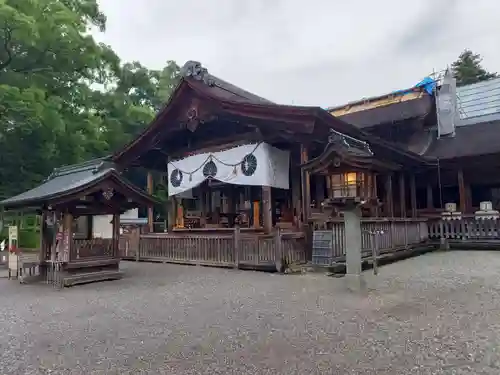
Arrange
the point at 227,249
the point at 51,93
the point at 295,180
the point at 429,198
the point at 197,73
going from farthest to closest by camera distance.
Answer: the point at 51,93 < the point at 429,198 < the point at 295,180 < the point at 197,73 < the point at 227,249

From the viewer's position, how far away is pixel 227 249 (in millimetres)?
10109

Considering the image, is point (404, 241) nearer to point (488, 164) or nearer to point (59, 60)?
point (488, 164)

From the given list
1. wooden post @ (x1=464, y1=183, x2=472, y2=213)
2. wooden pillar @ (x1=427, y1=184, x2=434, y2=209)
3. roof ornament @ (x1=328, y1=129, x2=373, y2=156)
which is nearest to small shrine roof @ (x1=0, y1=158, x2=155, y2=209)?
roof ornament @ (x1=328, y1=129, x2=373, y2=156)

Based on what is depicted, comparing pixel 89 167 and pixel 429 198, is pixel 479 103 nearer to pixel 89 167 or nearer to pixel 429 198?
pixel 429 198

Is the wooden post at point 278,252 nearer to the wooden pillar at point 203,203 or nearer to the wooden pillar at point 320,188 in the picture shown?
the wooden pillar at point 320,188

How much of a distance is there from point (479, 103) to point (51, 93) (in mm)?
19883

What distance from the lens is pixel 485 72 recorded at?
109ft

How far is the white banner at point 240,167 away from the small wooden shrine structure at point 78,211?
280 cm

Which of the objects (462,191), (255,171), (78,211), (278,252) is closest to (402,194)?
(462,191)

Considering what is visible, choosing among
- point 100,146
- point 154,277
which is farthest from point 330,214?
point 100,146

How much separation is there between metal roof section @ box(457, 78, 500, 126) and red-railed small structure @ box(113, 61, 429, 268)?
5.88 metres

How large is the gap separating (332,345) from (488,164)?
12.6 meters

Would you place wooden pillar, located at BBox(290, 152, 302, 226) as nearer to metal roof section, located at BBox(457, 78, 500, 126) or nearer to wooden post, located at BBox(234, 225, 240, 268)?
wooden post, located at BBox(234, 225, 240, 268)

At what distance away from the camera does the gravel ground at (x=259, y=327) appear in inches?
139
